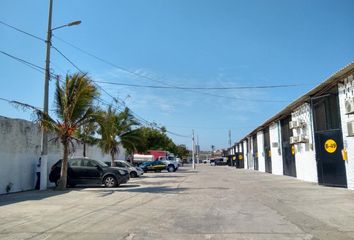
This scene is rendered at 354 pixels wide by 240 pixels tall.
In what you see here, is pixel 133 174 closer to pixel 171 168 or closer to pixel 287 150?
pixel 287 150

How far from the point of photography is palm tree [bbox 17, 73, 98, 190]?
18.7 metres

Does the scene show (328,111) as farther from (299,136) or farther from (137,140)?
(137,140)

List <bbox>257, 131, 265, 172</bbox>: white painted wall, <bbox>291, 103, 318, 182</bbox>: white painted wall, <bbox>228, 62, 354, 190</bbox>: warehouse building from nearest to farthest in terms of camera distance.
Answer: <bbox>228, 62, 354, 190</bbox>: warehouse building, <bbox>291, 103, 318, 182</bbox>: white painted wall, <bbox>257, 131, 265, 172</bbox>: white painted wall

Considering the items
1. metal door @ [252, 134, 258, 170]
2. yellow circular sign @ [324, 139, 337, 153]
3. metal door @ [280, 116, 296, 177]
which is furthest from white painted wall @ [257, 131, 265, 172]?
yellow circular sign @ [324, 139, 337, 153]

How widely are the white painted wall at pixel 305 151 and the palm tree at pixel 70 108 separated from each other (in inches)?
502

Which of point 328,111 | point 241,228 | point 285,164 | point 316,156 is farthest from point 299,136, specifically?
point 241,228

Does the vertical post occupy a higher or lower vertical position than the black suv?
higher

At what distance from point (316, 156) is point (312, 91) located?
3631mm

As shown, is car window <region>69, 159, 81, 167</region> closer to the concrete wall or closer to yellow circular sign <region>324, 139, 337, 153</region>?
the concrete wall

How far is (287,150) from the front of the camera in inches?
1125

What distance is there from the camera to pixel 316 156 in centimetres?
2012

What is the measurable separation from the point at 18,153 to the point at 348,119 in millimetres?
16156

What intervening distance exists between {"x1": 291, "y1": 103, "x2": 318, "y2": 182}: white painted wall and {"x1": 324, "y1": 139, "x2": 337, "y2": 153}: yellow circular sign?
227 centimetres

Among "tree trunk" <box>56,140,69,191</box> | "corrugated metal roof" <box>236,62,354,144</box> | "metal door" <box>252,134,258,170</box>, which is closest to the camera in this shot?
"corrugated metal roof" <box>236,62,354,144</box>
